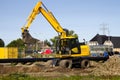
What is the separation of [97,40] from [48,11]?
364 feet

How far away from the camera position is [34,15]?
39.8 metres

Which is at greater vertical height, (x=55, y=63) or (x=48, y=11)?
(x=48, y=11)

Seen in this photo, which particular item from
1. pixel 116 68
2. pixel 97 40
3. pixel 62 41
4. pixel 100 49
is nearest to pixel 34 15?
pixel 62 41

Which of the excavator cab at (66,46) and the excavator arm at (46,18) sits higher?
the excavator arm at (46,18)

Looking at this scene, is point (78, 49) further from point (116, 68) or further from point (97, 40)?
point (97, 40)

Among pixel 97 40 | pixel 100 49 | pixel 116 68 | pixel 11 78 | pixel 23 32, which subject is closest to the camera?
pixel 11 78

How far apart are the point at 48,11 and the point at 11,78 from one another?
67.1 feet

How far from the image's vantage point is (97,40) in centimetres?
14875

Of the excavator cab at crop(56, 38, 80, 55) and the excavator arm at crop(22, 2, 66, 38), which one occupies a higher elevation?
the excavator arm at crop(22, 2, 66, 38)

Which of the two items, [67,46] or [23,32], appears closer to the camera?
[67,46]

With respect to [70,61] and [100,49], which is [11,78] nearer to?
[70,61]

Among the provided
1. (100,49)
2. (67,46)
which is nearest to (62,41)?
(67,46)

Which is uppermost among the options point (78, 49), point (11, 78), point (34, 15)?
point (34, 15)

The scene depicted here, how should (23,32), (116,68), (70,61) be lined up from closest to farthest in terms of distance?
(116,68) < (70,61) < (23,32)
